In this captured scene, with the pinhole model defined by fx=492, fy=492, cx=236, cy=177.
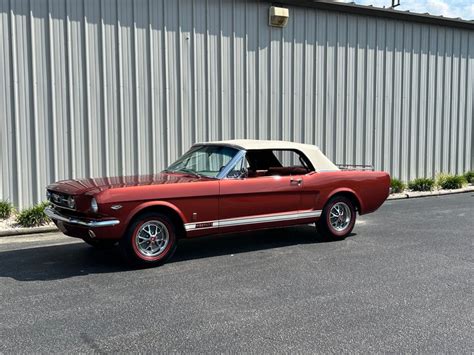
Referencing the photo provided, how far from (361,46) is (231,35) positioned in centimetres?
381

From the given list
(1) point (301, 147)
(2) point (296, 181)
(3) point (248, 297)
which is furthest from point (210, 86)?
(3) point (248, 297)

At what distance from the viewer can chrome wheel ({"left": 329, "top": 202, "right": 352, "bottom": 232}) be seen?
7.43m

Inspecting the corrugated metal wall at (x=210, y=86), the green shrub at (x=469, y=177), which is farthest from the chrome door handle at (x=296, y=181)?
the green shrub at (x=469, y=177)

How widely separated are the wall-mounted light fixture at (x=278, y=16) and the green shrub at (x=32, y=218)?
6518mm

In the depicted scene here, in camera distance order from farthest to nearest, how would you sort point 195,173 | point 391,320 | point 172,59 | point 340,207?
point 172,59
point 340,207
point 195,173
point 391,320

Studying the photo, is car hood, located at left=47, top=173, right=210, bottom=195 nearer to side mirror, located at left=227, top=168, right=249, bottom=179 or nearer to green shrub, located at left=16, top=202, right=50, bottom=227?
side mirror, located at left=227, top=168, right=249, bottom=179

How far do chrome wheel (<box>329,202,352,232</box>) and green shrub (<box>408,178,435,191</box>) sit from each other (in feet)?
21.3

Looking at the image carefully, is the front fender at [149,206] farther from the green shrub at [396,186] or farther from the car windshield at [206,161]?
the green shrub at [396,186]

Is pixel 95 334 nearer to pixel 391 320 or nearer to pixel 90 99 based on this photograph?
pixel 391 320

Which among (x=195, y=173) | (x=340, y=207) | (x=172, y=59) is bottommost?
(x=340, y=207)

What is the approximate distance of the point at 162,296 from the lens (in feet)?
16.0

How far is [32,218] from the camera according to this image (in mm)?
8336

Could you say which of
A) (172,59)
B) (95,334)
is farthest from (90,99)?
(95,334)

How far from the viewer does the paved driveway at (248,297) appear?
3.85m
